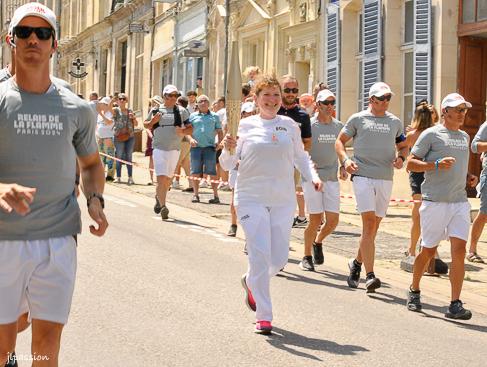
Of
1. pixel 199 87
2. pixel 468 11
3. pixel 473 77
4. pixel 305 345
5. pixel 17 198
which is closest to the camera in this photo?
pixel 17 198

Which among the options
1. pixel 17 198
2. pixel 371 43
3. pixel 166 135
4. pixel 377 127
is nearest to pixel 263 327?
pixel 377 127

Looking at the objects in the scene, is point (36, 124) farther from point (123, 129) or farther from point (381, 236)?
point (123, 129)

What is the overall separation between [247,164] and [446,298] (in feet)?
9.43

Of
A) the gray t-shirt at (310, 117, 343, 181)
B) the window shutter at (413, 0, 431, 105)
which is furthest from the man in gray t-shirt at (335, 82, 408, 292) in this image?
the window shutter at (413, 0, 431, 105)

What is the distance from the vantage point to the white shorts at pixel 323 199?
37.1 feet

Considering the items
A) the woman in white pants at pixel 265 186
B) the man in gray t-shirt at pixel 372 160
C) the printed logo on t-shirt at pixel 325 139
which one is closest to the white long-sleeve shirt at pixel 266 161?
the woman in white pants at pixel 265 186

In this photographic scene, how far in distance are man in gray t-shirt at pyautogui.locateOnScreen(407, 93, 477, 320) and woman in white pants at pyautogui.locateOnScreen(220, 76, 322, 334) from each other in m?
1.29

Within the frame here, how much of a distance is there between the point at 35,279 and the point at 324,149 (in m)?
7.23

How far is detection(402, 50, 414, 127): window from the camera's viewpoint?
2109 centimetres

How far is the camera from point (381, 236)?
14.9m

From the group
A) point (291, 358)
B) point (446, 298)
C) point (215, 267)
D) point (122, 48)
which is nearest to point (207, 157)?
point (215, 267)

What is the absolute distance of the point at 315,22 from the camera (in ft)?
80.5

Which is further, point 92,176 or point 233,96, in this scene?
point 233,96

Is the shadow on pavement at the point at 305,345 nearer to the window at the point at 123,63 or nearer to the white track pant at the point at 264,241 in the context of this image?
the white track pant at the point at 264,241
